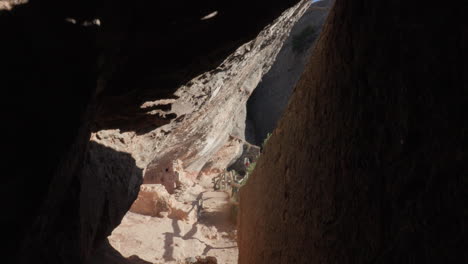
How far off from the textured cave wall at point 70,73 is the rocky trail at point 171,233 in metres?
2.73

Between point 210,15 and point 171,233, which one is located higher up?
point 210,15

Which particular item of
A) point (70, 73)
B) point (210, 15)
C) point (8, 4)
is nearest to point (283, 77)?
point (210, 15)

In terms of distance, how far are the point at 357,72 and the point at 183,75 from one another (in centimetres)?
182

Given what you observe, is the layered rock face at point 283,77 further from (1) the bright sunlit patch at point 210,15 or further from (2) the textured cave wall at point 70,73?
(1) the bright sunlit patch at point 210,15

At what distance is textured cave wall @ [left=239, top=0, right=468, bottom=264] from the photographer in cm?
62

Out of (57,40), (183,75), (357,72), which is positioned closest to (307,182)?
(357,72)

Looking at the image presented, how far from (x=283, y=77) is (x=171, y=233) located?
13.5m

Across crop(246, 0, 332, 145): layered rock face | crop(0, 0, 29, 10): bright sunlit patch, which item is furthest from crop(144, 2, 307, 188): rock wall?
crop(246, 0, 332, 145): layered rock face

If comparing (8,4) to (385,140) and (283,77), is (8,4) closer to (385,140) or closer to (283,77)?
(385,140)

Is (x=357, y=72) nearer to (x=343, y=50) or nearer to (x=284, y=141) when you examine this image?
(x=343, y=50)

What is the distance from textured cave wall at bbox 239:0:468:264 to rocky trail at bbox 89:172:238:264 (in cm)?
381

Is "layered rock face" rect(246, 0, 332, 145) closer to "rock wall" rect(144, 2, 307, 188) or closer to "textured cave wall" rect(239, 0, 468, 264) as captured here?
"rock wall" rect(144, 2, 307, 188)

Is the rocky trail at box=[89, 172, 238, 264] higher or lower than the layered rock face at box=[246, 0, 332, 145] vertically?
lower

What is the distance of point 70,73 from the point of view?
132cm
